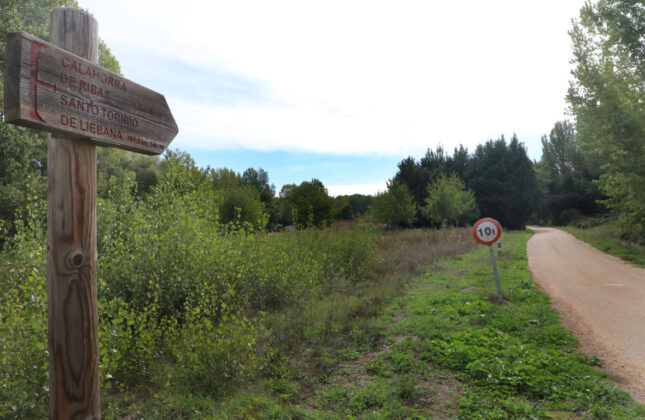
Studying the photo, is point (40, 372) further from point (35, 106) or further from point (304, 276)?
point (304, 276)

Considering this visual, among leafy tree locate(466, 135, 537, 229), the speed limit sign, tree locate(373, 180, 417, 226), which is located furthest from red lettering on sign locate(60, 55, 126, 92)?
leafy tree locate(466, 135, 537, 229)

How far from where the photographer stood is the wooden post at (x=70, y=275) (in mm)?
2018

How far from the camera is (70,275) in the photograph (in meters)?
2.05

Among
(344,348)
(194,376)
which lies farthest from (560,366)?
(194,376)

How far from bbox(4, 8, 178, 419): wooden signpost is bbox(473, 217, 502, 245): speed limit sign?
7.33 m

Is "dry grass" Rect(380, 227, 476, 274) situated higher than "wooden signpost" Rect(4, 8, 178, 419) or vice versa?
"wooden signpost" Rect(4, 8, 178, 419)

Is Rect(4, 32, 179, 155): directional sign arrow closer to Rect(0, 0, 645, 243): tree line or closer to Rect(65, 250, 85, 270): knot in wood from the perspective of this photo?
Rect(65, 250, 85, 270): knot in wood

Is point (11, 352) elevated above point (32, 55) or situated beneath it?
situated beneath

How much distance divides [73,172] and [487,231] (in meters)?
7.62

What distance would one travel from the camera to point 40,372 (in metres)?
3.20

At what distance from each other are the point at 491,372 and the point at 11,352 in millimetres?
4894

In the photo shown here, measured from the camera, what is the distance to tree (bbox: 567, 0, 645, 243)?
14672 millimetres

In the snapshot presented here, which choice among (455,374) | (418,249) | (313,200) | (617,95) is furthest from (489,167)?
(455,374)

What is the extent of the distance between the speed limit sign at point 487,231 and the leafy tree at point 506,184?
38385mm
